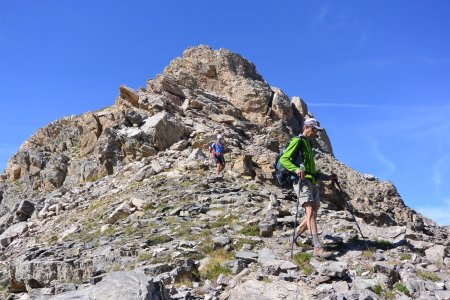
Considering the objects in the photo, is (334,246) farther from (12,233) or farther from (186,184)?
(12,233)

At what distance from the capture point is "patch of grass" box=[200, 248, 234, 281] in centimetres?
959

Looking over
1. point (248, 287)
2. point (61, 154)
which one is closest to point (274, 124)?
point (61, 154)

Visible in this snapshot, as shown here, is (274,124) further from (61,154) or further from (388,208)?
(61,154)

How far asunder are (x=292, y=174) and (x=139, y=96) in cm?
2588

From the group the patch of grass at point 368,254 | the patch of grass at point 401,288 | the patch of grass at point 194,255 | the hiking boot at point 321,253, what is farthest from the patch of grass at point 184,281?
the patch of grass at point 368,254

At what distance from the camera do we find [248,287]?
28.2 ft

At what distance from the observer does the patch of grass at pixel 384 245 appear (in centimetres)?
1166

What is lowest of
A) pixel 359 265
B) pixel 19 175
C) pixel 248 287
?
pixel 248 287

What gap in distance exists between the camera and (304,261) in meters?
10.2

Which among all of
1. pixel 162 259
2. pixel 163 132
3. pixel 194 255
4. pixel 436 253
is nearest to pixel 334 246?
pixel 436 253

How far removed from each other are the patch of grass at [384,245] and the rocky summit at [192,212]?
4cm

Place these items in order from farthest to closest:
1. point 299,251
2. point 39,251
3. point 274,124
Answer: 1. point 274,124
2. point 39,251
3. point 299,251

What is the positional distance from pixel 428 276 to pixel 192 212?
8.77 m

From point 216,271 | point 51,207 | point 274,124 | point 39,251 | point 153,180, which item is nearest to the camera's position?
point 216,271
